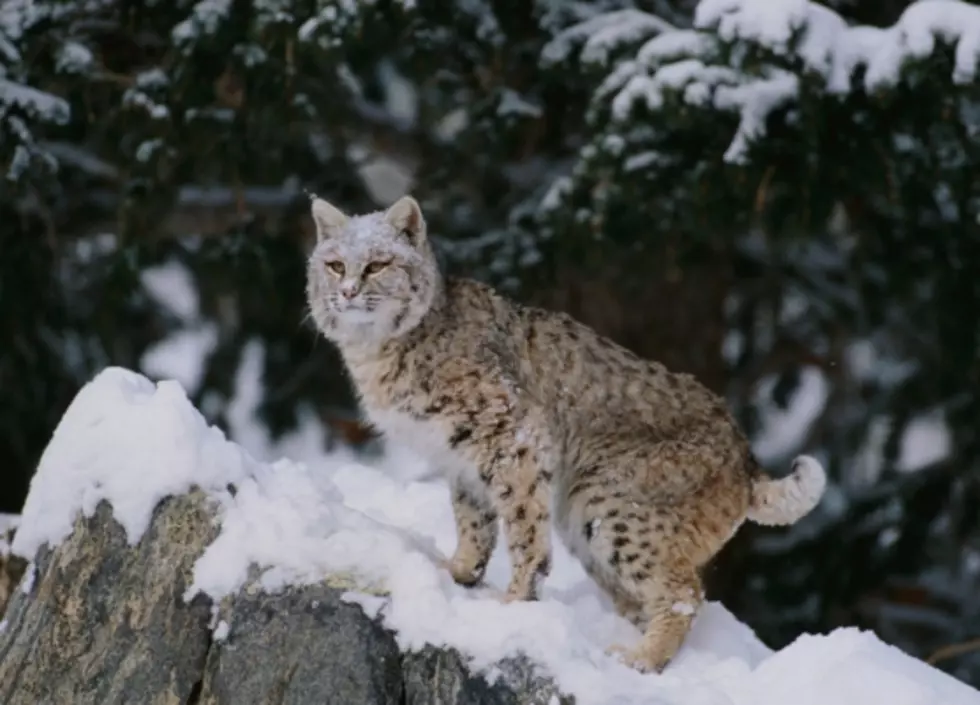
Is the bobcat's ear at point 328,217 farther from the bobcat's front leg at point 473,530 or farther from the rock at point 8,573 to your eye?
the rock at point 8,573

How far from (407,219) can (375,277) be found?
26 cm

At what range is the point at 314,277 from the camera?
561cm

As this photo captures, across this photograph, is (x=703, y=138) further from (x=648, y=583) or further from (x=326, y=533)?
(x=326, y=533)

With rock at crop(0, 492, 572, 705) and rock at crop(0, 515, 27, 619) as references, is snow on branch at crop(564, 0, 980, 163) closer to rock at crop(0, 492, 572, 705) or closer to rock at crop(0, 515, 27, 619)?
rock at crop(0, 492, 572, 705)

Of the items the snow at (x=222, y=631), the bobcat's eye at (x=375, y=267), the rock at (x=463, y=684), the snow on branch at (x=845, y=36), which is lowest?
the snow at (x=222, y=631)

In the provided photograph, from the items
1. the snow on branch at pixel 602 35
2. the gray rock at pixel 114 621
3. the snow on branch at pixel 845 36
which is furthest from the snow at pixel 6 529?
the snow on branch at pixel 845 36

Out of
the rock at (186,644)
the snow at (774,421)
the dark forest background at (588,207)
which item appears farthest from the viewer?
the snow at (774,421)

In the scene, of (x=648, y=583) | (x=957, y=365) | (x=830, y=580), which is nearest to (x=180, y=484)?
(x=648, y=583)

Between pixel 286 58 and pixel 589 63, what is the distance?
1.22 m

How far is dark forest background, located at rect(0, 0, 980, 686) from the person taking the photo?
650 cm

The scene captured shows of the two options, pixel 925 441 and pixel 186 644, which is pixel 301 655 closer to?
pixel 186 644

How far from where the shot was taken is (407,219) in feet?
18.1

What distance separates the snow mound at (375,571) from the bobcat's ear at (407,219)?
850 millimetres

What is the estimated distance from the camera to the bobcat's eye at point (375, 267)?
5.39m
